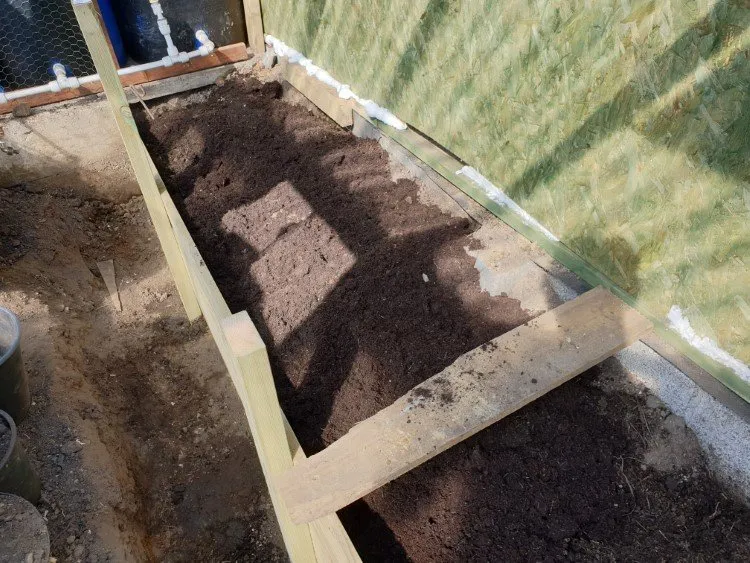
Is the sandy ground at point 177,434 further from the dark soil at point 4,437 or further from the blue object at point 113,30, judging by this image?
the blue object at point 113,30

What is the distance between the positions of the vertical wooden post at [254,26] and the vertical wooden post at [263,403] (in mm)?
3680

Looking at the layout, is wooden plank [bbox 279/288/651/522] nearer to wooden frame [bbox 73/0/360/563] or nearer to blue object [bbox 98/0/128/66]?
wooden frame [bbox 73/0/360/563]

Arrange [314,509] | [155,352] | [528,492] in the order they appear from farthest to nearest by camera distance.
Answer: [155,352] < [528,492] < [314,509]

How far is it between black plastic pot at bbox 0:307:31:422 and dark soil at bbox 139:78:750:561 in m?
0.97

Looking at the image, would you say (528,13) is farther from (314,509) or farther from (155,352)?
(155,352)

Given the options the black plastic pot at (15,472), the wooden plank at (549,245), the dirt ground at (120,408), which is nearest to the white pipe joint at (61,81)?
the dirt ground at (120,408)

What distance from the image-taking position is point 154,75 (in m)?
3.95

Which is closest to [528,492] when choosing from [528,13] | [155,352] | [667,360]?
[667,360]

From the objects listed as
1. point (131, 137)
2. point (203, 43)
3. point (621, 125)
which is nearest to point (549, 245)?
point (621, 125)

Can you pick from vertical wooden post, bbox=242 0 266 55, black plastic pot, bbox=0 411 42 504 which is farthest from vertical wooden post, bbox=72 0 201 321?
vertical wooden post, bbox=242 0 266 55

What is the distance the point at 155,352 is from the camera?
3.29m

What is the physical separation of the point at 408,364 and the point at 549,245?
2.64ft

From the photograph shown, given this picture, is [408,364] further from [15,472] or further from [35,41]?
[35,41]

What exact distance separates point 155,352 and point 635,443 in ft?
9.03
